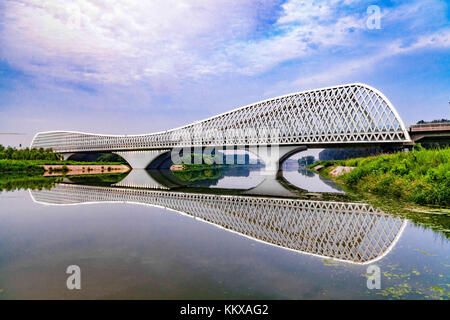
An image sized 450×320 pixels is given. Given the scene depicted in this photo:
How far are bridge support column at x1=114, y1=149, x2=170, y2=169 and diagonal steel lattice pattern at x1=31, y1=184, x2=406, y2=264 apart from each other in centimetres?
5991

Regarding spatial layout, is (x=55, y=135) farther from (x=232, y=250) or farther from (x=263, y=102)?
(x=232, y=250)

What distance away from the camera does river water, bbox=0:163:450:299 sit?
16.4ft

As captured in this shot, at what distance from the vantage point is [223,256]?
6.82m

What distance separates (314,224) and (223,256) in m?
4.85

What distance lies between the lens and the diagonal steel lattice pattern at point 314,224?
7522 mm

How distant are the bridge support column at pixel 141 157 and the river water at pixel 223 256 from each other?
209 ft

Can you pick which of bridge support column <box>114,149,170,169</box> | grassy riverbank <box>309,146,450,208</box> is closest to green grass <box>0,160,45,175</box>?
bridge support column <box>114,149,170,169</box>

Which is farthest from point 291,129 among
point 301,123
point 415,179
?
point 415,179

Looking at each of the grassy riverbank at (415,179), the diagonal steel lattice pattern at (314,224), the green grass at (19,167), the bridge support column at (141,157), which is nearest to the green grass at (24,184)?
the diagonal steel lattice pattern at (314,224)

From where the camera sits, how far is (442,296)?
480 cm

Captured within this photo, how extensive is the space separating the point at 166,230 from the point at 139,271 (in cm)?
390

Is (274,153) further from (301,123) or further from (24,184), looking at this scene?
(24,184)

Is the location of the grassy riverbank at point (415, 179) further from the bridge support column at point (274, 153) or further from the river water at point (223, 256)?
the bridge support column at point (274, 153)
